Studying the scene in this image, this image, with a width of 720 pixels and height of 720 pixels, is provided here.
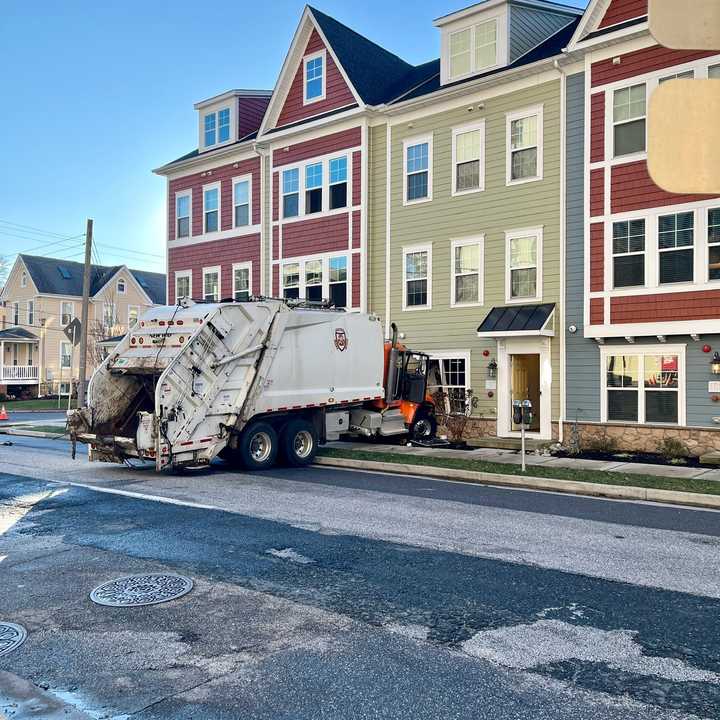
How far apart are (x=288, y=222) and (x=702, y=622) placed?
2124 centimetres

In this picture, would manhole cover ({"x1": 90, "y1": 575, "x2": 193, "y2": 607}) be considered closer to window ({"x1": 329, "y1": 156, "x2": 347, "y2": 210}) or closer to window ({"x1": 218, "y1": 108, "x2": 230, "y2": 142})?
window ({"x1": 329, "y1": 156, "x2": 347, "y2": 210})

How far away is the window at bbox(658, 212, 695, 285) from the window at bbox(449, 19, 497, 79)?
23.9 feet

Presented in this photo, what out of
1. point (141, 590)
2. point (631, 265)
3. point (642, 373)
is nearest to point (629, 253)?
point (631, 265)

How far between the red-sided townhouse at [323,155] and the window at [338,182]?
0.03 meters

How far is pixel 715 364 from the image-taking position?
15875 millimetres

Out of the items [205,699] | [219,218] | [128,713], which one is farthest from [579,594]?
[219,218]

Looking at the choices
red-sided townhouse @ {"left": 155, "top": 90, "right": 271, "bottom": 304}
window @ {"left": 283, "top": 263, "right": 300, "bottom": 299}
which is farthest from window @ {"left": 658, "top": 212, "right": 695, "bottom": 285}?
red-sided townhouse @ {"left": 155, "top": 90, "right": 271, "bottom": 304}

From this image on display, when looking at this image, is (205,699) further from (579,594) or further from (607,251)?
(607,251)

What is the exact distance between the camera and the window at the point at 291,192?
2475 centimetres

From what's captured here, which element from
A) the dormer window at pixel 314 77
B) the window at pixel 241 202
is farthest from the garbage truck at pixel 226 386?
the window at pixel 241 202

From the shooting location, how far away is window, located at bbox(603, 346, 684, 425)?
55.0 feet

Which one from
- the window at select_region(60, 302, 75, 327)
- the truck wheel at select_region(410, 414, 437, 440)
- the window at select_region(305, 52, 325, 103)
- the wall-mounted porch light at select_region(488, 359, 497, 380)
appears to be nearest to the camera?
the truck wheel at select_region(410, 414, 437, 440)

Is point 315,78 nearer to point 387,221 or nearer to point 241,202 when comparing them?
point 241,202

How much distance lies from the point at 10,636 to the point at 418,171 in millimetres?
18881
